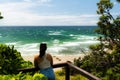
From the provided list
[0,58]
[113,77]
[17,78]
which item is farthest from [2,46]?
[113,77]

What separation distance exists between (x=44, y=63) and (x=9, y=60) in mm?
1120

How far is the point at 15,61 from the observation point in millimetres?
4840

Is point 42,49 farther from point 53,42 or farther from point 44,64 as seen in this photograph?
point 53,42

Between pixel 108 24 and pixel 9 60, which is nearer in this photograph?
pixel 9 60

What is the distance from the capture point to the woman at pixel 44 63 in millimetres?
5605

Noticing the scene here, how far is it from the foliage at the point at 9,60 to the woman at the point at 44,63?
1.98 feet

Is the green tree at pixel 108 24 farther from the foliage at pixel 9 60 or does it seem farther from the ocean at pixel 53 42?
the foliage at pixel 9 60

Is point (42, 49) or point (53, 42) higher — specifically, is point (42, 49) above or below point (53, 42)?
above

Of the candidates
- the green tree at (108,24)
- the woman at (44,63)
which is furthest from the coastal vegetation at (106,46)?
the woman at (44,63)

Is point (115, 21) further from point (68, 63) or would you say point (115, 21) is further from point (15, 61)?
point (15, 61)

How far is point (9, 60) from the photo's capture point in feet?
15.4

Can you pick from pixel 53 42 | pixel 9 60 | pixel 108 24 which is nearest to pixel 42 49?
pixel 9 60

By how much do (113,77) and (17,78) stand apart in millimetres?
7741

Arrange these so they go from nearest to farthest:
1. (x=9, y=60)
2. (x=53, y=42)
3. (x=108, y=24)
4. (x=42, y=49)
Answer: (x=9, y=60)
(x=42, y=49)
(x=108, y=24)
(x=53, y=42)
